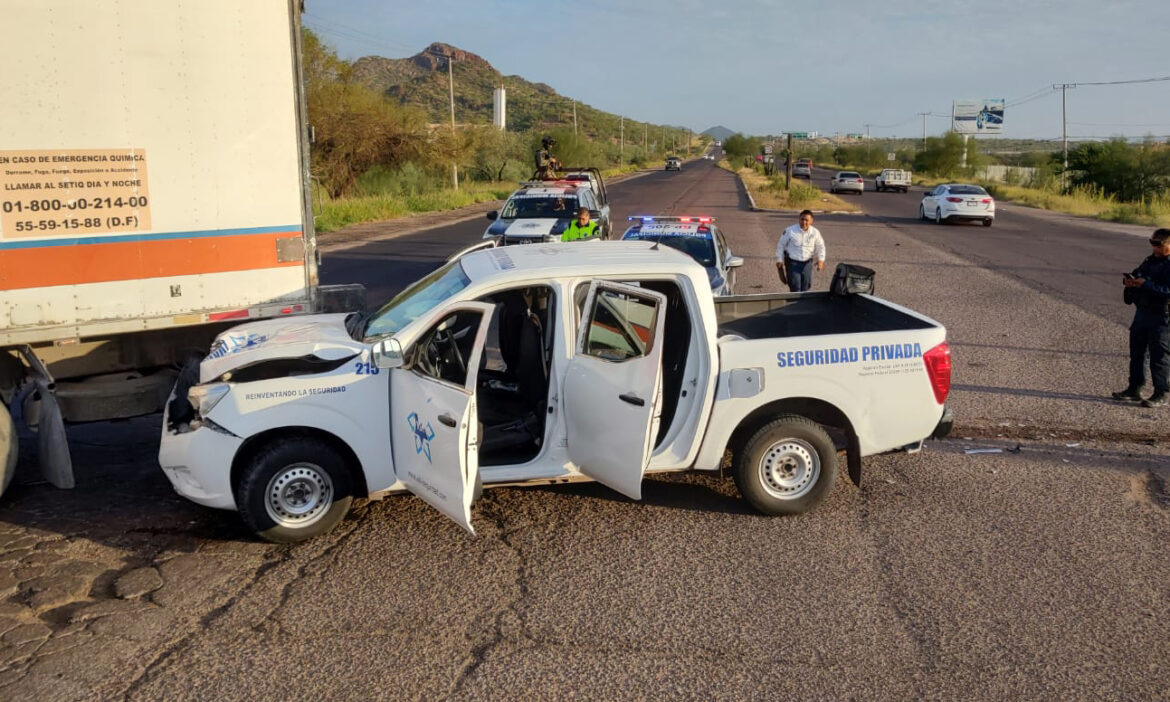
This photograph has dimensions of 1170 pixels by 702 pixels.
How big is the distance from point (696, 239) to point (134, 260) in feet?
24.7

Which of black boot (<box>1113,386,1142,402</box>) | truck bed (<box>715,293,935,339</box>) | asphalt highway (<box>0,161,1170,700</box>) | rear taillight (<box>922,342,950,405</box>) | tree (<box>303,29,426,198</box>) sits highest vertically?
tree (<box>303,29,426,198</box>)

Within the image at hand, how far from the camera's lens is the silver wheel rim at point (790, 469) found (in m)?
6.15

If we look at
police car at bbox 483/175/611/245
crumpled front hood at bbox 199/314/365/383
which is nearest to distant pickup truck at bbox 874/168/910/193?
police car at bbox 483/175/611/245

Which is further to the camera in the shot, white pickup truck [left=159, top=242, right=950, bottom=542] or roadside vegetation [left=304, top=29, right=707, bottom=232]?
roadside vegetation [left=304, top=29, right=707, bottom=232]

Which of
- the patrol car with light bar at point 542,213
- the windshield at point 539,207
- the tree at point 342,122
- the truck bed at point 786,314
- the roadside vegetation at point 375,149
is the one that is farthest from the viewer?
the tree at point 342,122

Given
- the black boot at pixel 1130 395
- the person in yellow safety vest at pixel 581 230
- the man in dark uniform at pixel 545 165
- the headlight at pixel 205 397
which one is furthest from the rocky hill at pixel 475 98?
the headlight at pixel 205 397

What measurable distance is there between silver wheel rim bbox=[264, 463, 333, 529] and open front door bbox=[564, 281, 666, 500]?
4.83ft

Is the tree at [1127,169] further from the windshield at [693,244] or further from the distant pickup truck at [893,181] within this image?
the windshield at [693,244]

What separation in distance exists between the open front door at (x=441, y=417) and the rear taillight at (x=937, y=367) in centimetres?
290

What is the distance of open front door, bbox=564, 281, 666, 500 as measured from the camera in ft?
17.8

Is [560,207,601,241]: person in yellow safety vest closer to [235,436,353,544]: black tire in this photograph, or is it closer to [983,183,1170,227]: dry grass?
[235,436,353,544]: black tire

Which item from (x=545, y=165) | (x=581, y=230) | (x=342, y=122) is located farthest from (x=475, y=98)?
(x=581, y=230)

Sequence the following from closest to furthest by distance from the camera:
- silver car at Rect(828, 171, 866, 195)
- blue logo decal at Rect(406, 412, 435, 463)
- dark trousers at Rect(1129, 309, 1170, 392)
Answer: blue logo decal at Rect(406, 412, 435, 463) < dark trousers at Rect(1129, 309, 1170, 392) < silver car at Rect(828, 171, 866, 195)

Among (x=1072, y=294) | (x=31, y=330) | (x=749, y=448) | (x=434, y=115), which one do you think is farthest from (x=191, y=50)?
(x=434, y=115)
